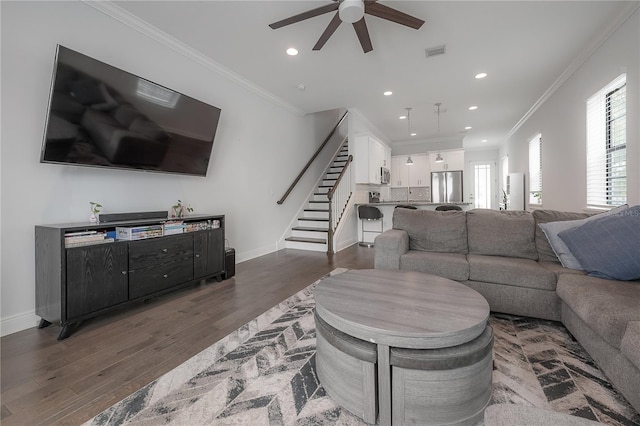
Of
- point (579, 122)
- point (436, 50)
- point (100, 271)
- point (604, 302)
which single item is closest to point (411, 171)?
point (579, 122)

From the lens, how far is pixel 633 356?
3.63 ft

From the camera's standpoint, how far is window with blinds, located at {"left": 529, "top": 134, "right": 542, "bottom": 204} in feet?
16.8

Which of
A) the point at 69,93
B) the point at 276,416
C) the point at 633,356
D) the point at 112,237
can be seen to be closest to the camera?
the point at 633,356

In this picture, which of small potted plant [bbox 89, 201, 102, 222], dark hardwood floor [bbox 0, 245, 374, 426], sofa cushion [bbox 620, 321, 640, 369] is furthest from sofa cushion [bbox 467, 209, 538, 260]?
small potted plant [bbox 89, 201, 102, 222]

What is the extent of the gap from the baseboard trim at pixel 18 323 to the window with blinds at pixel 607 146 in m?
5.50

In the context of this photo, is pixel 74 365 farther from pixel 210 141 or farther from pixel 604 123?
pixel 604 123

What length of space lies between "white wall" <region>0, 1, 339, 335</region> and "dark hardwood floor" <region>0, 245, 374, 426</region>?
0.55 metres

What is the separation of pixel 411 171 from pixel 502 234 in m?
6.03

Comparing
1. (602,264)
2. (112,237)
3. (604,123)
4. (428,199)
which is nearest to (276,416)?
(112,237)

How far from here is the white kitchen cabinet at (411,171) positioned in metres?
8.12

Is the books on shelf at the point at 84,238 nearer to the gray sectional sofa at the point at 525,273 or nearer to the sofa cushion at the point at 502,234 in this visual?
the gray sectional sofa at the point at 525,273

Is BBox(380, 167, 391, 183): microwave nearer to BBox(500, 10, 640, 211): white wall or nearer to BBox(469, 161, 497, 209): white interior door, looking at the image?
BBox(500, 10, 640, 211): white wall

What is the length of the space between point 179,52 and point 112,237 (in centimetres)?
231

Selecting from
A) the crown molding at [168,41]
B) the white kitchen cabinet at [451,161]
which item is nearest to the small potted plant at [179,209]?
the crown molding at [168,41]
